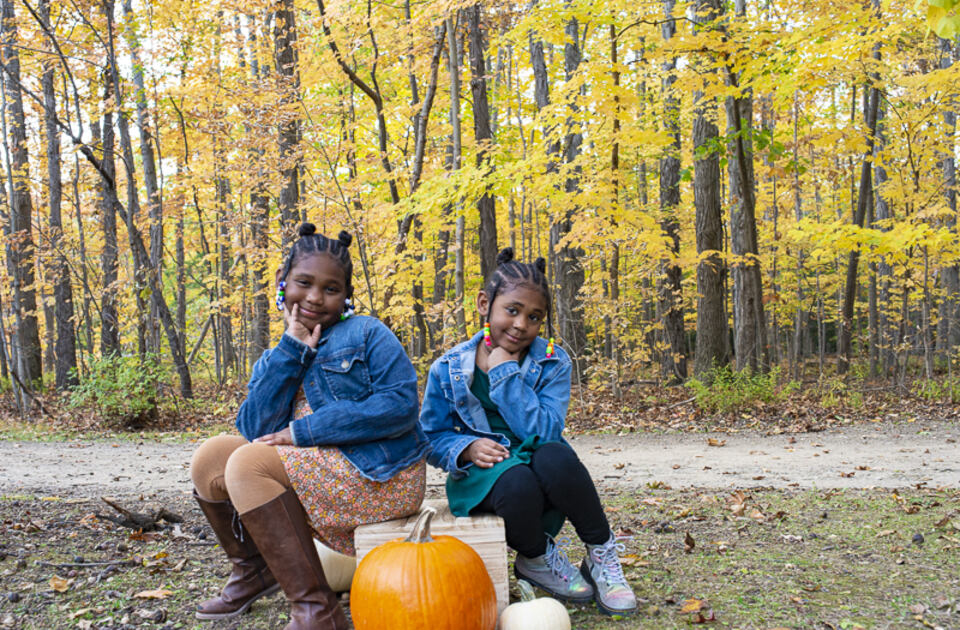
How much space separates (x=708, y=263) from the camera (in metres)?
11.2

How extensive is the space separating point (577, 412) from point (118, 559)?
7.12 m

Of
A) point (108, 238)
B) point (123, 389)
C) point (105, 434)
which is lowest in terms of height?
point (105, 434)

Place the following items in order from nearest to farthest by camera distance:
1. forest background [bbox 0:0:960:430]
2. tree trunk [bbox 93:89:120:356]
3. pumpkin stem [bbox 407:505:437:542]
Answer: pumpkin stem [bbox 407:505:437:542] < forest background [bbox 0:0:960:430] < tree trunk [bbox 93:89:120:356]

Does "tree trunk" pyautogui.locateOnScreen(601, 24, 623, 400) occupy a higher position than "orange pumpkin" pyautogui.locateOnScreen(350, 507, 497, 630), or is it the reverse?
"tree trunk" pyautogui.locateOnScreen(601, 24, 623, 400)

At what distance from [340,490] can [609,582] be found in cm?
109

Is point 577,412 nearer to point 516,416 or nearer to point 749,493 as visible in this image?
point 749,493

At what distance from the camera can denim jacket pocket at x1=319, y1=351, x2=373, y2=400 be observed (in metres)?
2.70

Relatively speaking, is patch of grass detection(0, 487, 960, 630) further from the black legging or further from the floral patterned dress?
the floral patterned dress

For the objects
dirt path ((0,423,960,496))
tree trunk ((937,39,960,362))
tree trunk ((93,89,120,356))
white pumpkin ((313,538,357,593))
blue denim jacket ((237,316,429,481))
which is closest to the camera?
blue denim jacket ((237,316,429,481))

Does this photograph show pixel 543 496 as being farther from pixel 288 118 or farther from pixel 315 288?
pixel 288 118

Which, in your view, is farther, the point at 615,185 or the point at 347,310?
the point at 615,185

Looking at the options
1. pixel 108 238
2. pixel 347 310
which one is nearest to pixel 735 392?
pixel 347 310

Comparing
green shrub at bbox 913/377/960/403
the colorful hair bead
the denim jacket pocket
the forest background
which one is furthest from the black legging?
green shrub at bbox 913/377/960/403

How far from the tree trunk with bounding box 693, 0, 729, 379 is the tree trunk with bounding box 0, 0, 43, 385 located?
11512 mm
